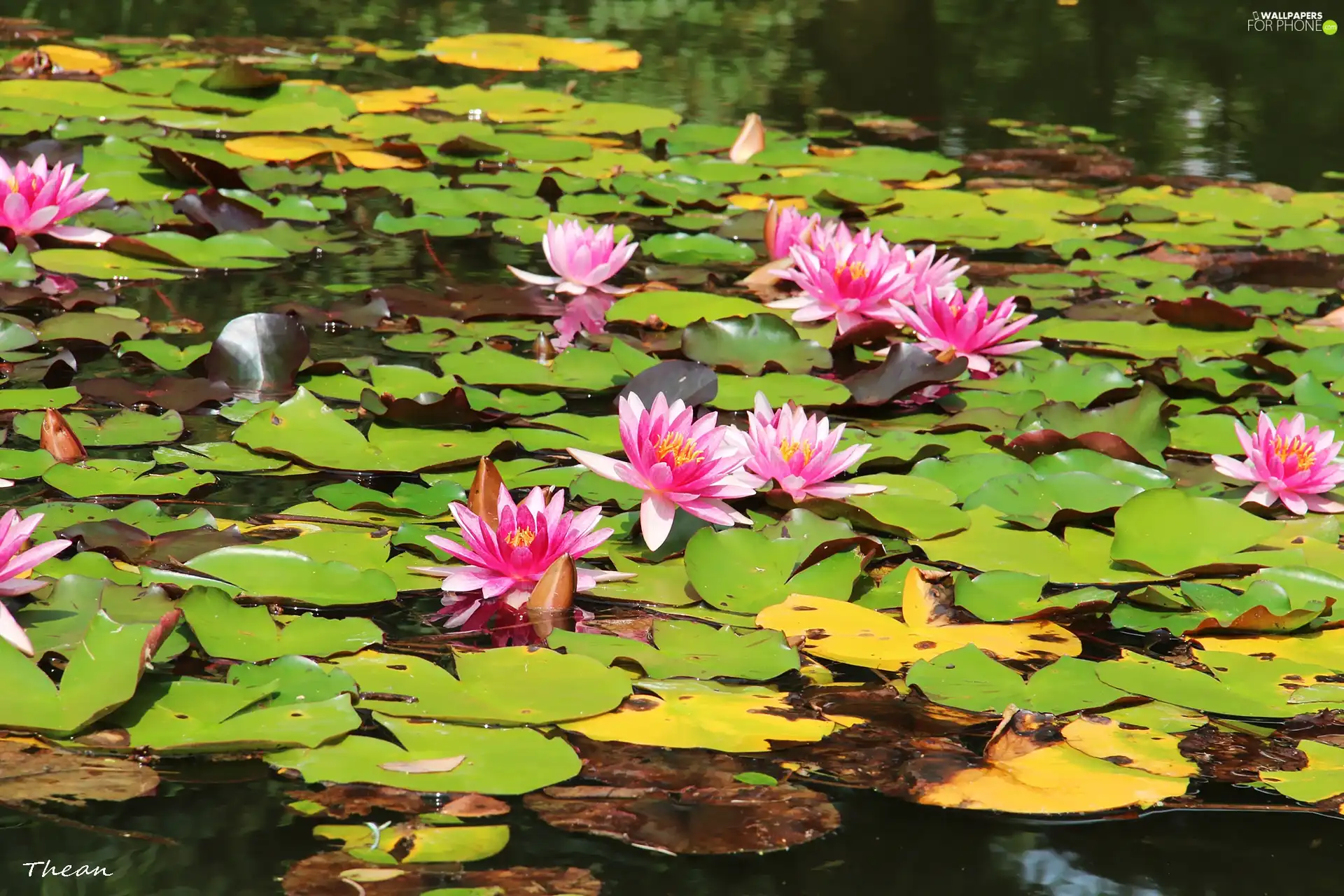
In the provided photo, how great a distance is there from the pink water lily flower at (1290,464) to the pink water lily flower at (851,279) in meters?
1.02

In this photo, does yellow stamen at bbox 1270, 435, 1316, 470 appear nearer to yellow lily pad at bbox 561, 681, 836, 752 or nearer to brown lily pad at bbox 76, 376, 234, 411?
yellow lily pad at bbox 561, 681, 836, 752

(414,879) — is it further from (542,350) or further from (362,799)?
(542,350)

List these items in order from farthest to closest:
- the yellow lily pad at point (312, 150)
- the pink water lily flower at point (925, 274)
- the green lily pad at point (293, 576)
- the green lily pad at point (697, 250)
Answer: the yellow lily pad at point (312, 150) → the green lily pad at point (697, 250) → the pink water lily flower at point (925, 274) → the green lily pad at point (293, 576)

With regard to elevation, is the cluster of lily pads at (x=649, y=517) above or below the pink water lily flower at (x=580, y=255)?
below

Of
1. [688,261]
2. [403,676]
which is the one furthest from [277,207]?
[403,676]

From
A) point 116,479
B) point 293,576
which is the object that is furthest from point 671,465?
point 116,479

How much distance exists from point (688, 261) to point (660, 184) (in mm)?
784

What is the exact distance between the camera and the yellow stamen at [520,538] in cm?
189

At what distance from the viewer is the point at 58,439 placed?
2.24 metres

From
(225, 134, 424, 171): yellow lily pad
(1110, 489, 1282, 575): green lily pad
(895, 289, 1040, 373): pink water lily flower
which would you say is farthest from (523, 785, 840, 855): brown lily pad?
(225, 134, 424, 171): yellow lily pad

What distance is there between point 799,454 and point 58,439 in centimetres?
120

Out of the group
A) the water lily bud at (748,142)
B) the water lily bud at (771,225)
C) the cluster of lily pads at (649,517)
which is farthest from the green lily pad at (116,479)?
the water lily bud at (748,142)

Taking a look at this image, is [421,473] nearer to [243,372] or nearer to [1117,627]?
[243,372]

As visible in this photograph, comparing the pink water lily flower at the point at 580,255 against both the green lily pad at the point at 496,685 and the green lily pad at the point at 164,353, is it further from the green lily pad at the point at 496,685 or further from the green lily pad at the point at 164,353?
the green lily pad at the point at 496,685
